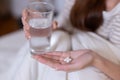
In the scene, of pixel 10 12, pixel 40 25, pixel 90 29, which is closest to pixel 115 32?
pixel 90 29

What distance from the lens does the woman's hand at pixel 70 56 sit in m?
0.86

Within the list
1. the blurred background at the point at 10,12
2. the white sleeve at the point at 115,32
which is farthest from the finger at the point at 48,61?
the blurred background at the point at 10,12

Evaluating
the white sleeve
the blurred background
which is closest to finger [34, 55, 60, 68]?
the white sleeve

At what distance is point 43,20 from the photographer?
0.91m

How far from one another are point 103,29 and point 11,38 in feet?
1.82

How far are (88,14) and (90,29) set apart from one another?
71 millimetres

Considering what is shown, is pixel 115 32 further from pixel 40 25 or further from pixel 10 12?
pixel 10 12

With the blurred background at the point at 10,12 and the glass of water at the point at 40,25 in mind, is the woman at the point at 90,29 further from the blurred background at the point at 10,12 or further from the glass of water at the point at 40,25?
the blurred background at the point at 10,12

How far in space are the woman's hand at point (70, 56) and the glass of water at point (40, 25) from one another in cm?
8

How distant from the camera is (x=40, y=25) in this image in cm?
90

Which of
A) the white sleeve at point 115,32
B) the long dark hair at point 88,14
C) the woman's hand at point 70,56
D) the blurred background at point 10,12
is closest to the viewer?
the woman's hand at point 70,56

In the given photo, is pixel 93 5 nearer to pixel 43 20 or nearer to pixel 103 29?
pixel 103 29

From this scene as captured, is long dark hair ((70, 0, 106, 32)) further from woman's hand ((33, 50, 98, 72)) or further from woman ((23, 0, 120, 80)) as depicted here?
woman's hand ((33, 50, 98, 72))

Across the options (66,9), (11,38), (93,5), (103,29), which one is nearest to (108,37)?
(103,29)
